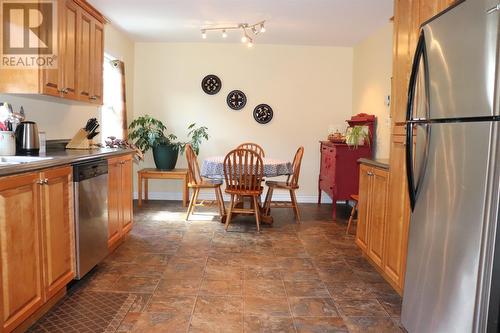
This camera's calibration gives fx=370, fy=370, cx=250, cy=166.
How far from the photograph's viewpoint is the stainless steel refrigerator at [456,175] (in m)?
1.31

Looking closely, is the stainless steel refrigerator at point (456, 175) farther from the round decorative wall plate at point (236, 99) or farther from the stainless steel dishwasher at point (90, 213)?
the round decorative wall plate at point (236, 99)

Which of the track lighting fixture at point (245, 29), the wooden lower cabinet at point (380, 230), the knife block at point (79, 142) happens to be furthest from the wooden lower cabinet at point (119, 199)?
the track lighting fixture at point (245, 29)

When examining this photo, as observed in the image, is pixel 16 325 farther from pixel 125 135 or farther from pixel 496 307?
pixel 125 135

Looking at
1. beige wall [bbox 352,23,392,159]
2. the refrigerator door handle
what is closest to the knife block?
the refrigerator door handle

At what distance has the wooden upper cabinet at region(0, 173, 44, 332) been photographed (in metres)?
1.70

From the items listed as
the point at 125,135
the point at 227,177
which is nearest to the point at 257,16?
the point at 227,177

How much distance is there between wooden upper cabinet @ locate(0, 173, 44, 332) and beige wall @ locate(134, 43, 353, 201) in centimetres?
382

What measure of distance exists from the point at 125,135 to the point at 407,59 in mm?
3721

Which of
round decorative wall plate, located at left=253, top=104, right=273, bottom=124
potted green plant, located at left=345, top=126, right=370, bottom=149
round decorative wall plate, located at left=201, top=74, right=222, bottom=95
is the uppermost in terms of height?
round decorative wall plate, located at left=201, top=74, right=222, bottom=95

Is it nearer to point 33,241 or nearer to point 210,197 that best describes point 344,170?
point 210,197

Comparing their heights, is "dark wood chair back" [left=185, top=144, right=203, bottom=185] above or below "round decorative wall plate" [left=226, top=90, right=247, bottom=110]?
below

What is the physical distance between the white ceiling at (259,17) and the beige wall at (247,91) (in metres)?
0.35

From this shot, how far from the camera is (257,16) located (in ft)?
13.8

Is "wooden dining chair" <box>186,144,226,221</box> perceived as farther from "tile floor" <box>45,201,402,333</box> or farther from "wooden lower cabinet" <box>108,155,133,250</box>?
"wooden lower cabinet" <box>108,155,133,250</box>
